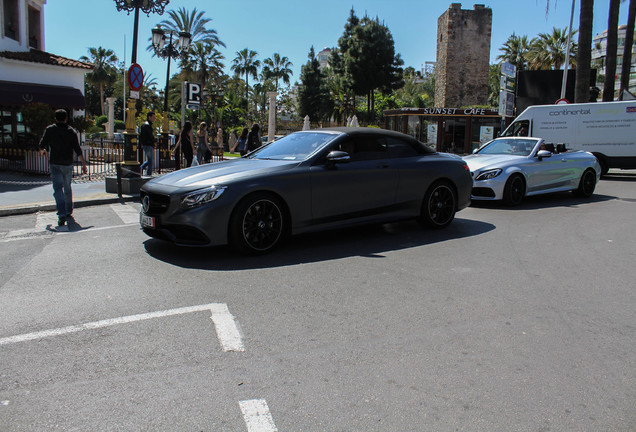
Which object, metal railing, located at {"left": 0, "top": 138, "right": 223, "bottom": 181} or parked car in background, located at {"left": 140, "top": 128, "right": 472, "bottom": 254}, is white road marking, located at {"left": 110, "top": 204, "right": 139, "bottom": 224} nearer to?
parked car in background, located at {"left": 140, "top": 128, "right": 472, "bottom": 254}

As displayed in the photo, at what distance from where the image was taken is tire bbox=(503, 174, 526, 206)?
10367 millimetres

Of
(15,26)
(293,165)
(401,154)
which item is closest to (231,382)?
(293,165)

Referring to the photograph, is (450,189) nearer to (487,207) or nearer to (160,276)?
(487,207)

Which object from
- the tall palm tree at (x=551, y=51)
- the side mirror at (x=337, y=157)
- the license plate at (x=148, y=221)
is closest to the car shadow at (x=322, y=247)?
the license plate at (x=148, y=221)

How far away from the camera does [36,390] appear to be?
118 inches

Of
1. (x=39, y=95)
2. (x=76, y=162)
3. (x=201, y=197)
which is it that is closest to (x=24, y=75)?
(x=39, y=95)

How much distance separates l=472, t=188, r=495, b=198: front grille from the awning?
17.8 metres

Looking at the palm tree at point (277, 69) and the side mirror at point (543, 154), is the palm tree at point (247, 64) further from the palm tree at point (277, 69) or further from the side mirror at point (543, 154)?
the side mirror at point (543, 154)

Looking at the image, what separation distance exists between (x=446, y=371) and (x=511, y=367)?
439 mm

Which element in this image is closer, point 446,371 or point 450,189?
point 446,371

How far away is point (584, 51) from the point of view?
19391 millimetres

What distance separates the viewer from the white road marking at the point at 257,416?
104 inches

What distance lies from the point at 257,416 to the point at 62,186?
23.0 feet

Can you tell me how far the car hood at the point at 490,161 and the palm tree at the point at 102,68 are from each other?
7442 cm
